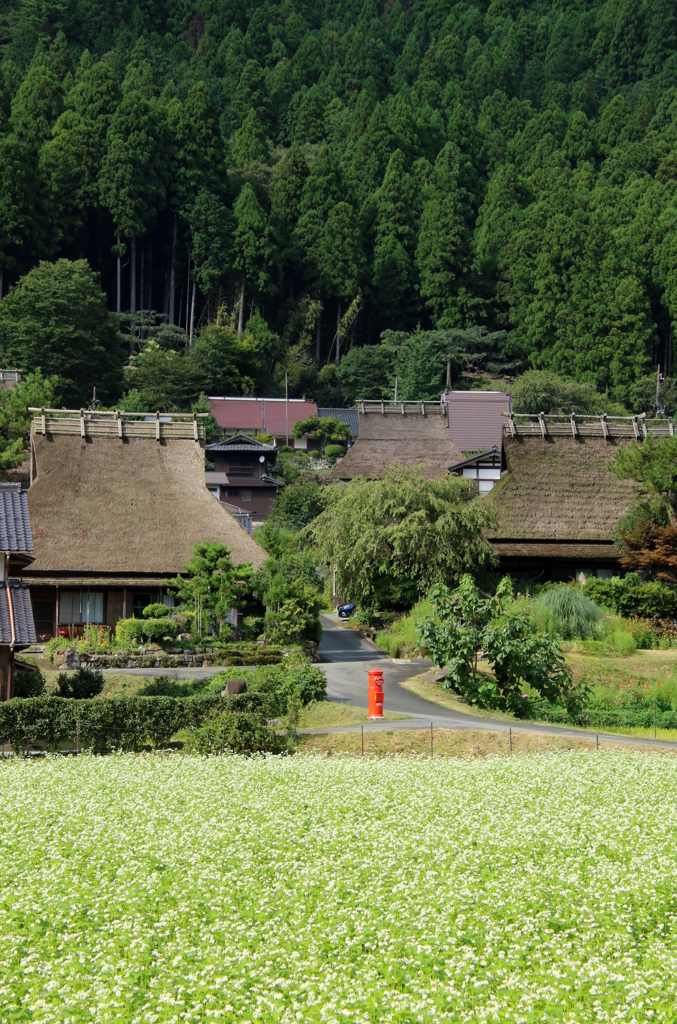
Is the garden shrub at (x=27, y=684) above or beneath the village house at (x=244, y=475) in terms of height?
beneath

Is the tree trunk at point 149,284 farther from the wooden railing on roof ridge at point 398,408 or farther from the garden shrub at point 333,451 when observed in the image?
the wooden railing on roof ridge at point 398,408

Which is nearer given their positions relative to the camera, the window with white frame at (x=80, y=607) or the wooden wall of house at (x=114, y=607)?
the window with white frame at (x=80, y=607)

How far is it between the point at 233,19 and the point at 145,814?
143277mm

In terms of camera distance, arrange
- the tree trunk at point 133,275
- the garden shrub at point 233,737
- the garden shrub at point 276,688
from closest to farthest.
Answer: the garden shrub at point 233,737 < the garden shrub at point 276,688 < the tree trunk at point 133,275

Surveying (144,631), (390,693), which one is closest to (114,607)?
(144,631)

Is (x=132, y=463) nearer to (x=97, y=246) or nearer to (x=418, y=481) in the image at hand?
(x=418, y=481)

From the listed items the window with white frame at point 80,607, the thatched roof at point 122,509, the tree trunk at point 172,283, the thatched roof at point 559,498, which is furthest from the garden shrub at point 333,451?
the window with white frame at point 80,607

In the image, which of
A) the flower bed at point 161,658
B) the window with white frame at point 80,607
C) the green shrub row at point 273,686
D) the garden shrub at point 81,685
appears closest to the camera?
the green shrub row at point 273,686

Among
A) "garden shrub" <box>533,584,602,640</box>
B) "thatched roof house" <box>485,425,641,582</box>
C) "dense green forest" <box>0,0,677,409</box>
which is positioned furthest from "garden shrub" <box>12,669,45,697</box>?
"dense green forest" <box>0,0,677,409</box>

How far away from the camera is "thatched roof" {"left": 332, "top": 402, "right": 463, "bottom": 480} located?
2050 inches

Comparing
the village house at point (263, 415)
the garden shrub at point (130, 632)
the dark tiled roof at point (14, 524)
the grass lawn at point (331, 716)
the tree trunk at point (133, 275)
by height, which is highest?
the tree trunk at point (133, 275)

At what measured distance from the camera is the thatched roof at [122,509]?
108 ft

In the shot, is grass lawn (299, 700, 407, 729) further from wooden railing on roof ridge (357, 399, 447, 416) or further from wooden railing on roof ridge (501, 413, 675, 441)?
wooden railing on roof ridge (357, 399, 447, 416)

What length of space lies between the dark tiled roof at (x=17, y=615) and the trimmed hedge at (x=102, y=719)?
3.70 feet
